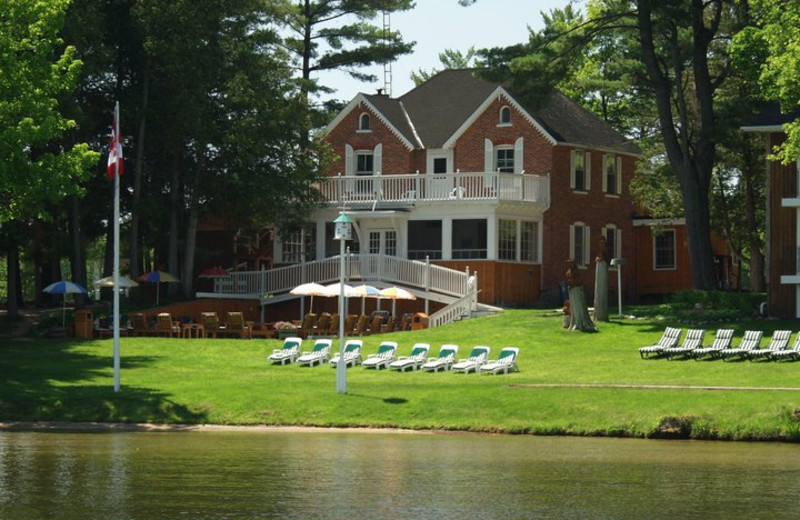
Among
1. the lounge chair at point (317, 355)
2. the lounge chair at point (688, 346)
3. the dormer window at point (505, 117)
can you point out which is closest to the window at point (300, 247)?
the dormer window at point (505, 117)

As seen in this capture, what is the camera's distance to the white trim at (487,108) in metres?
56.2

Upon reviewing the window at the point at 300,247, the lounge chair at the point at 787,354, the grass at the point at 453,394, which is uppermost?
the window at the point at 300,247

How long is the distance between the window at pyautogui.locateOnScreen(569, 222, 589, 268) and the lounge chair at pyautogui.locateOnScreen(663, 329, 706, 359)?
19.1 metres

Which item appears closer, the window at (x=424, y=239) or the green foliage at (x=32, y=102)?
the green foliage at (x=32, y=102)

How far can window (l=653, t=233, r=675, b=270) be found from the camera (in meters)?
62.2

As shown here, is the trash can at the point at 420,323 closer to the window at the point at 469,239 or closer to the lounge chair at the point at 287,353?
the window at the point at 469,239

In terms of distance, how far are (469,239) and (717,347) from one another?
18287mm

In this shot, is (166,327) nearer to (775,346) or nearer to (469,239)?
→ (469,239)

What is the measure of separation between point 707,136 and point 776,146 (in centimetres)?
623

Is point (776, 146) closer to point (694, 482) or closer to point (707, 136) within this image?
point (707, 136)

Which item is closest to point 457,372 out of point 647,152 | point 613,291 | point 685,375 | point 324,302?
point 685,375

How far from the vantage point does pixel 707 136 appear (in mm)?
49562

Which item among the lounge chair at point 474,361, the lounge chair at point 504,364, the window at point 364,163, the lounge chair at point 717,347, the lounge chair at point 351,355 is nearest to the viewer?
the lounge chair at point 504,364

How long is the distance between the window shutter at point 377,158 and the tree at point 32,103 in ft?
67.5
